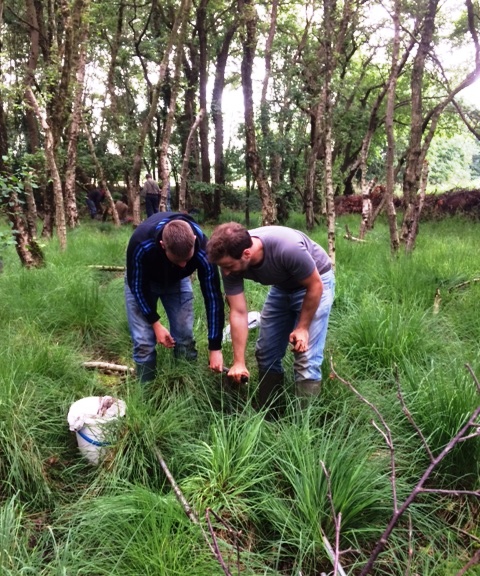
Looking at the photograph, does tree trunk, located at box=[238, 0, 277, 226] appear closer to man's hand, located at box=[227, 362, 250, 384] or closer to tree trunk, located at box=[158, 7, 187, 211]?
tree trunk, located at box=[158, 7, 187, 211]

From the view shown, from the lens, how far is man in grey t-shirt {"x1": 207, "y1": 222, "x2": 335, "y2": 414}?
102 inches

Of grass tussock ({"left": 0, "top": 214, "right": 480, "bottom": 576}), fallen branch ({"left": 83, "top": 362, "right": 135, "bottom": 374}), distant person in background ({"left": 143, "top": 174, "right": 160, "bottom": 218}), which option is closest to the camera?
grass tussock ({"left": 0, "top": 214, "right": 480, "bottom": 576})

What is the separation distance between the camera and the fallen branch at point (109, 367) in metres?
3.50

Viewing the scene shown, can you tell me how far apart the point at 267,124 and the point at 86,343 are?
27.9ft

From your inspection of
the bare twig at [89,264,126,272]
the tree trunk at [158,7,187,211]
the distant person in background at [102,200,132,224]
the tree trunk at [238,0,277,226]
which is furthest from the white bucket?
the distant person in background at [102,200,132,224]

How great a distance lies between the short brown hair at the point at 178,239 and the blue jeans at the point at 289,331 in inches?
31.7

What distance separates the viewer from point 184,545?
1915 millimetres

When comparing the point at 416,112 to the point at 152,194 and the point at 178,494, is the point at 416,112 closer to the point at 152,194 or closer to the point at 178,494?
the point at 178,494

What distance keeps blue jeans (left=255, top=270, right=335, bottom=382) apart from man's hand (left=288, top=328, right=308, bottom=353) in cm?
9

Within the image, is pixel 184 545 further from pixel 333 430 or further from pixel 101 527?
pixel 333 430

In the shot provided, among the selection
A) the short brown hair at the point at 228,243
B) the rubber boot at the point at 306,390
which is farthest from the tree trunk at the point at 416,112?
the short brown hair at the point at 228,243

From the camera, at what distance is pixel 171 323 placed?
3422mm

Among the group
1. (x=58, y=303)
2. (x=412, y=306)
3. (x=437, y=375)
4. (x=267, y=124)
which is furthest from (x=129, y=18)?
(x=437, y=375)

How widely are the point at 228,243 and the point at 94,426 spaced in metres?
1.32
